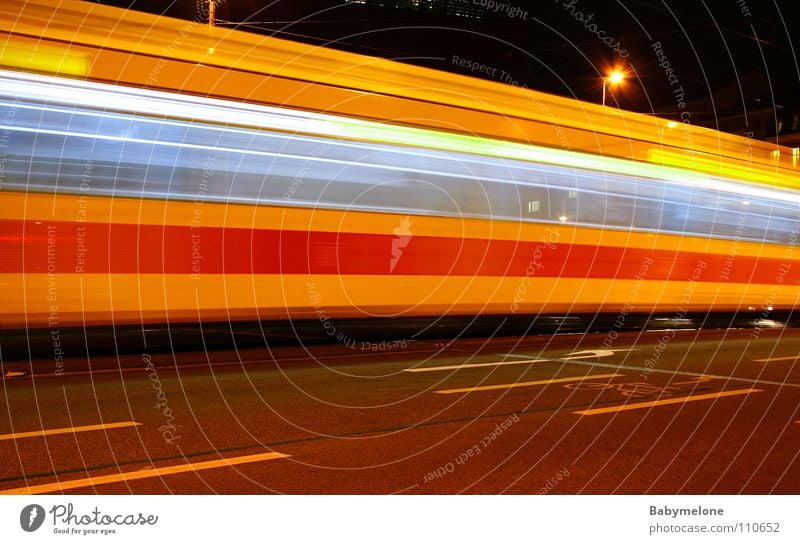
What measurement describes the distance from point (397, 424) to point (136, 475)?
235 centimetres

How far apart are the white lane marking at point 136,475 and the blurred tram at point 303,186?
5.06 m

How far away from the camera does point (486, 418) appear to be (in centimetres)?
747

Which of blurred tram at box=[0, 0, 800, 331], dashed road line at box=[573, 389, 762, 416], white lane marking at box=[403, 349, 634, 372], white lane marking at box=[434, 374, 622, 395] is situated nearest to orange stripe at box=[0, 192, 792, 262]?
blurred tram at box=[0, 0, 800, 331]

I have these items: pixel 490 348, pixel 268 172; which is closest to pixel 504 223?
pixel 490 348

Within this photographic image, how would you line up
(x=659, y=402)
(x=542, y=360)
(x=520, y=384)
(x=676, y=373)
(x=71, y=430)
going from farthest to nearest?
(x=542, y=360)
(x=676, y=373)
(x=520, y=384)
(x=659, y=402)
(x=71, y=430)

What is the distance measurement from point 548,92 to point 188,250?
675cm

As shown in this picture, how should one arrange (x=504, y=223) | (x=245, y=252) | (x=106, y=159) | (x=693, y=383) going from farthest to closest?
(x=504, y=223), (x=245, y=252), (x=106, y=159), (x=693, y=383)

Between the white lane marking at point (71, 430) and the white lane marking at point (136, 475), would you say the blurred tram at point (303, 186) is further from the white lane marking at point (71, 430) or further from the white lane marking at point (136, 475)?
the white lane marking at point (136, 475)

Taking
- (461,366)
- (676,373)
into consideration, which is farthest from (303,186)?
(676,373)

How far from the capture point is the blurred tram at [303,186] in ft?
33.1

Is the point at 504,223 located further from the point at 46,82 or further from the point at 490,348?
Answer: the point at 46,82

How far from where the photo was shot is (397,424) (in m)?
7.16

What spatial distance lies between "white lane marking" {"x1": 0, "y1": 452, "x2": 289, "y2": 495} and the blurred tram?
506 centimetres

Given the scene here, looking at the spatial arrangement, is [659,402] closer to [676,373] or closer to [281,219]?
[676,373]
